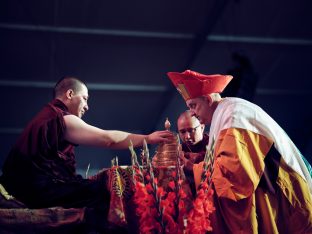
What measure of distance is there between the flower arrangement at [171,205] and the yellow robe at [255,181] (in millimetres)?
209

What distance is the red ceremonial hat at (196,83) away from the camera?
9.93ft

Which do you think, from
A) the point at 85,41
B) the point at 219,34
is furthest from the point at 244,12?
the point at 85,41

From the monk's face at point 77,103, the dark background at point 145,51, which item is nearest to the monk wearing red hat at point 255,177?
the monk's face at point 77,103

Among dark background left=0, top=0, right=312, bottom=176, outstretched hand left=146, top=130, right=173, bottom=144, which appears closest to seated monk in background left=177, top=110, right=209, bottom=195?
outstretched hand left=146, top=130, right=173, bottom=144

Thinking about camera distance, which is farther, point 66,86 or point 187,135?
point 187,135

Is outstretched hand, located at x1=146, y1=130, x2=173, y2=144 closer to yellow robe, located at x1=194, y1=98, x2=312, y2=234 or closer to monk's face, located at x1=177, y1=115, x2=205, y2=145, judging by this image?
yellow robe, located at x1=194, y1=98, x2=312, y2=234

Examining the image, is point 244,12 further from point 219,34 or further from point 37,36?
point 37,36

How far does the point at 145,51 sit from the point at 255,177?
167 inches

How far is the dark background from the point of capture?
584cm

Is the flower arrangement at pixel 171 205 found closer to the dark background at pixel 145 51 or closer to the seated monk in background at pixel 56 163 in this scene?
the seated monk in background at pixel 56 163

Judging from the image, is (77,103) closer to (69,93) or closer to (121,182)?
(69,93)

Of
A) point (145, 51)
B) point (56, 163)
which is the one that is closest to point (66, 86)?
point (56, 163)

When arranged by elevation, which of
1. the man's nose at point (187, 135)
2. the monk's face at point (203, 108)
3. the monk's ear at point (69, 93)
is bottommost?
the monk's face at point (203, 108)

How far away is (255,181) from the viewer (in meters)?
2.49
